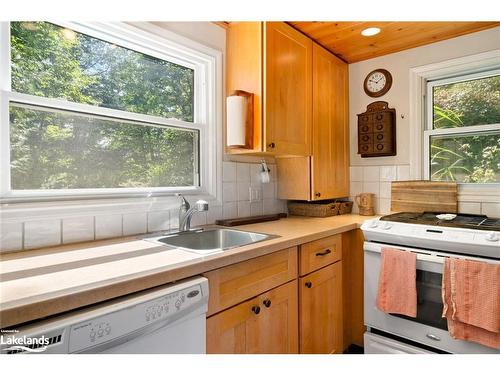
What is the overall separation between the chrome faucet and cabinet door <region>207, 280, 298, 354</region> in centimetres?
57

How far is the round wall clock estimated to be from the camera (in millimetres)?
2430

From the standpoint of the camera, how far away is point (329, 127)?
7.78 ft

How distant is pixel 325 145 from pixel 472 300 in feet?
4.42

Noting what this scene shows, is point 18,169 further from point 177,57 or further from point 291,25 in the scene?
point 291,25

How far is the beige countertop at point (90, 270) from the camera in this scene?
2.41ft

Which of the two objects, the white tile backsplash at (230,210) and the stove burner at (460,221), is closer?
the stove burner at (460,221)

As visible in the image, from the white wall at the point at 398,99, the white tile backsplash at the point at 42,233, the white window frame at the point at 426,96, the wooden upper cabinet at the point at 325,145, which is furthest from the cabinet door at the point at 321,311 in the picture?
the white tile backsplash at the point at 42,233

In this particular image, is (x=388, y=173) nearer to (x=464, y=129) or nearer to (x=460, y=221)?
(x=464, y=129)

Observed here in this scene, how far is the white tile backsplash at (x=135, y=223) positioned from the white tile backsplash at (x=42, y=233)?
0.30 meters

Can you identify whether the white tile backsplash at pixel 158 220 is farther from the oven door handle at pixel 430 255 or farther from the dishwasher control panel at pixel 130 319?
the oven door handle at pixel 430 255

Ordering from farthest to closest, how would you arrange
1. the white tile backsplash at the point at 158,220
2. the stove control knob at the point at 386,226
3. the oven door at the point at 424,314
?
1. the stove control knob at the point at 386,226
2. the white tile backsplash at the point at 158,220
3. the oven door at the point at 424,314

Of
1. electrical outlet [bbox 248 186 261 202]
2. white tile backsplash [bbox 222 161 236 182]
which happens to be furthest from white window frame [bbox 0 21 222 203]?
electrical outlet [bbox 248 186 261 202]

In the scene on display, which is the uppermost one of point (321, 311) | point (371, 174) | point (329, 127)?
point (329, 127)

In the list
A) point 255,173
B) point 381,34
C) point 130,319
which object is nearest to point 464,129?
point 381,34
